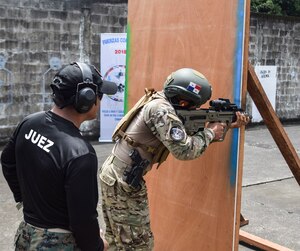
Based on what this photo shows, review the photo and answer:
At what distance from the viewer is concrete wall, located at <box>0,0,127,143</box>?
7.22 m

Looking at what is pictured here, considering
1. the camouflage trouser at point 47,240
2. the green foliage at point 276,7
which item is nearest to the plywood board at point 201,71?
the camouflage trouser at point 47,240

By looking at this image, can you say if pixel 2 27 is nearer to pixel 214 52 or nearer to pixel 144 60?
pixel 144 60

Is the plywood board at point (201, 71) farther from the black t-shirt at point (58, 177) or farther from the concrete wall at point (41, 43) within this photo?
the concrete wall at point (41, 43)

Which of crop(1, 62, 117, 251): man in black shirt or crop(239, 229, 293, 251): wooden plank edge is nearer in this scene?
crop(1, 62, 117, 251): man in black shirt

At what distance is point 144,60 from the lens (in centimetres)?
334

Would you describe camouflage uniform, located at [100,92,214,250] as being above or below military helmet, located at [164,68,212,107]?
below

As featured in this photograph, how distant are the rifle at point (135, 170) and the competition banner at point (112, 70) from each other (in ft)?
17.6

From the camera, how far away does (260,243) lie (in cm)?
383

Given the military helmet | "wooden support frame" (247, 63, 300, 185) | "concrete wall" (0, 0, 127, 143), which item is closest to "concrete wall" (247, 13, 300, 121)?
"concrete wall" (0, 0, 127, 143)

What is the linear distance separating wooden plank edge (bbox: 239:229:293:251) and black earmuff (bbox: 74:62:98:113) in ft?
→ 8.33

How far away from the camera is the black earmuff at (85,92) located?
176 cm

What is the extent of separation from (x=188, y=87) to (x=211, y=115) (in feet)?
0.84

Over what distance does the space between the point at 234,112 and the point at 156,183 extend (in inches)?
36.8

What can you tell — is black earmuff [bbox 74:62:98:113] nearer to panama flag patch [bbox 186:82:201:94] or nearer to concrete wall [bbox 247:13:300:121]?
panama flag patch [bbox 186:82:201:94]
